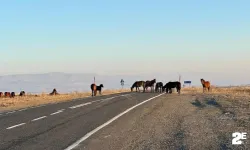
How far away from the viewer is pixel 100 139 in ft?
40.5

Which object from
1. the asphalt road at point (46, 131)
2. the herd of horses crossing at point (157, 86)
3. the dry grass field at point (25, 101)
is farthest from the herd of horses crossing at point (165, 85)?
the asphalt road at point (46, 131)

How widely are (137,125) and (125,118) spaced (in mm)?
2635

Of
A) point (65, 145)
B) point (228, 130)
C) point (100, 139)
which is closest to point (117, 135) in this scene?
point (100, 139)

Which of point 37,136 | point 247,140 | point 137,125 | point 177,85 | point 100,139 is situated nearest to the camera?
point 247,140

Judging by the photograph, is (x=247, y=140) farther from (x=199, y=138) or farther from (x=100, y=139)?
(x=100, y=139)

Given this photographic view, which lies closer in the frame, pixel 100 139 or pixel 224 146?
pixel 224 146

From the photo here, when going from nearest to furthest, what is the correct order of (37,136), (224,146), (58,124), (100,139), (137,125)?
(224,146) < (100,139) < (37,136) < (137,125) < (58,124)
